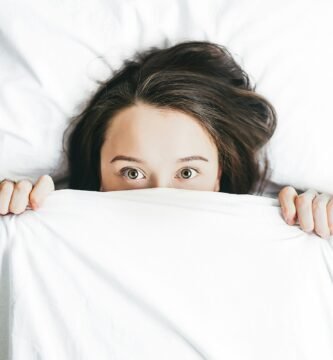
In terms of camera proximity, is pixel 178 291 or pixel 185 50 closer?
pixel 178 291

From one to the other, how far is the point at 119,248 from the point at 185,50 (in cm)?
44

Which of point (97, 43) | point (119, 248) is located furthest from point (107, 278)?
point (97, 43)

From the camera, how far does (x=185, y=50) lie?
1.10 metres

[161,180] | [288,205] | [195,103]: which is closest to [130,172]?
[161,180]

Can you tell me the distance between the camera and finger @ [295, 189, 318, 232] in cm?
91

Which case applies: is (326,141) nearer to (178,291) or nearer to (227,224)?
(227,224)

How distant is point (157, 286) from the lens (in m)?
0.85

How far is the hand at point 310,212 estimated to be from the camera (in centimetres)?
91

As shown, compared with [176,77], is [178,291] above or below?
below

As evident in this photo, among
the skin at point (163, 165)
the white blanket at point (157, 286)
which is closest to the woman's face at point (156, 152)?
the skin at point (163, 165)

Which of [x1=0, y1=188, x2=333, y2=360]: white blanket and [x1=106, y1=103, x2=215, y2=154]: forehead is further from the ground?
[x1=106, y1=103, x2=215, y2=154]: forehead

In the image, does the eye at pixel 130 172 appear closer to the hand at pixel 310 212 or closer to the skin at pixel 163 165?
the skin at pixel 163 165

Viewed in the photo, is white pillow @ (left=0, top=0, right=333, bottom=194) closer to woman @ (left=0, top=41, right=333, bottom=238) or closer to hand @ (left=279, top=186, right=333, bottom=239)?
woman @ (left=0, top=41, right=333, bottom=238)

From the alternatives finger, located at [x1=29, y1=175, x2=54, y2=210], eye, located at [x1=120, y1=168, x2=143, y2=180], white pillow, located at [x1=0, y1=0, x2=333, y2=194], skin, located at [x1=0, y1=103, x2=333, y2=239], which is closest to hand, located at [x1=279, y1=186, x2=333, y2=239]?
skin, located at [x1=0, y1=103, x2=333, y2=239]
